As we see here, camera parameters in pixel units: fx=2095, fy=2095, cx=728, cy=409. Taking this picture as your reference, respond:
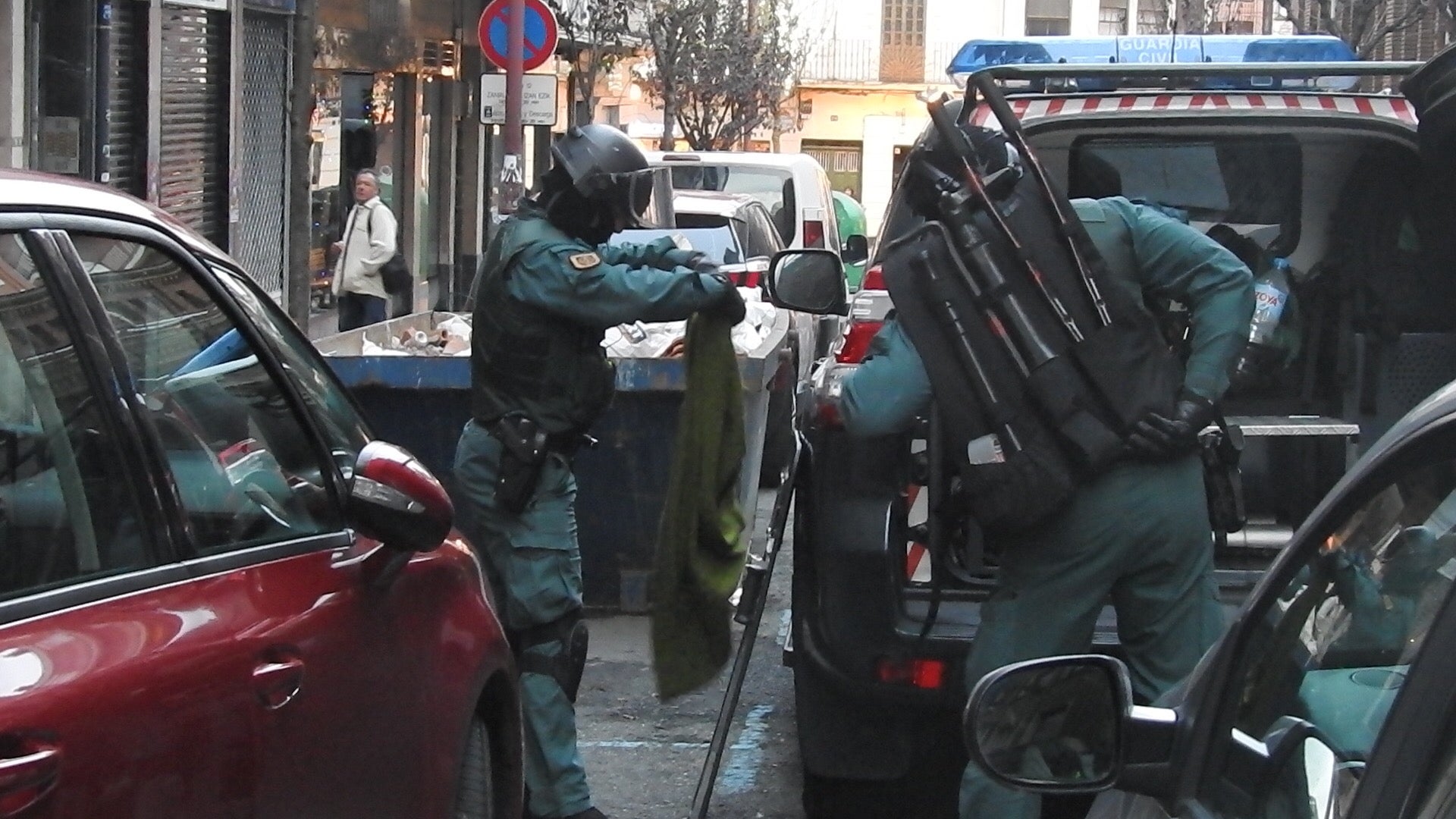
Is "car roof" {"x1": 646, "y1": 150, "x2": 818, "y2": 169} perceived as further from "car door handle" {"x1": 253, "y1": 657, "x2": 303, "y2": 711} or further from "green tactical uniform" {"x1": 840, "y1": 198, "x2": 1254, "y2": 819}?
"car door handle" {"x1": 253, "y1": 657, "x2": 303, "y2": 711}

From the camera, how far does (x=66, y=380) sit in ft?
8.92

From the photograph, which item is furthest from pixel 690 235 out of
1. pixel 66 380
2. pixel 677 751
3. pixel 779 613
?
pixel 66 380

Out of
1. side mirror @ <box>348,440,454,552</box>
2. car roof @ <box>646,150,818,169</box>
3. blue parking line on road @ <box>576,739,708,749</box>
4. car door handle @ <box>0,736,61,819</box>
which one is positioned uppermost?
car roof @ <box>646,150,818,169</box>

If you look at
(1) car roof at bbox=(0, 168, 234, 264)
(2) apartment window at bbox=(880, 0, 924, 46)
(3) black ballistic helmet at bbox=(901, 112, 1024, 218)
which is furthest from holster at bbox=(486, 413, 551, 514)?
(2) apartment window at bbox=(880, 0, 924, 46)

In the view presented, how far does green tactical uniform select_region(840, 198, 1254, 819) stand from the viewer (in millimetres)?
3977

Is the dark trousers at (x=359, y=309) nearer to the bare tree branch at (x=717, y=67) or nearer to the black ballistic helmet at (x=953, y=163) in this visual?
the black ballistic helmet at (x=953, y=163)

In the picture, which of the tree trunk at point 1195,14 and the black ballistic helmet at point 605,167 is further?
the tree trunk at point 1195,14

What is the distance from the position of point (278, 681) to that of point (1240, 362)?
285 cm

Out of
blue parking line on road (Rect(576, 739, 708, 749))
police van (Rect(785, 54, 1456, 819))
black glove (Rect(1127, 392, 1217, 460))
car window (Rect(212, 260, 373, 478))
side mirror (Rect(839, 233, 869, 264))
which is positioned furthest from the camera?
side mirror (Rect(839, 233, 869, 264))

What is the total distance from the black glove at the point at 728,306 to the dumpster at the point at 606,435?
2.51 metres

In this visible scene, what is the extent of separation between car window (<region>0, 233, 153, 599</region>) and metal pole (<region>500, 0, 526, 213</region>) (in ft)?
43.4

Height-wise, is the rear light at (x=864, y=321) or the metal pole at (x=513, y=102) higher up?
the metal pole at (x=513, y=102)

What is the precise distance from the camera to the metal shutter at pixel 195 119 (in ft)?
46.2

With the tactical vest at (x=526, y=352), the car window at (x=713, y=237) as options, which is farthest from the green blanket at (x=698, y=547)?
the car window at (x=713, y=237)
